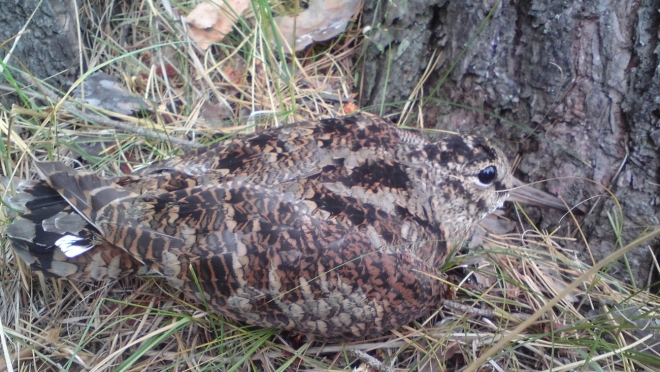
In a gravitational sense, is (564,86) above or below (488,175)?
above

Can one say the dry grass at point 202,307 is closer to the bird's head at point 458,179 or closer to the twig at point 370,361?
the twig at point 370,361

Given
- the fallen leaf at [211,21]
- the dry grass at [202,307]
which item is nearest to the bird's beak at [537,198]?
the dry grass at [202,307]

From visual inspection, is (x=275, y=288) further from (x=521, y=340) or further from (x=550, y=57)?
(x=550, y=57)

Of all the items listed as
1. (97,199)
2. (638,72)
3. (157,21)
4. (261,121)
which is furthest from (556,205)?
(157,21)

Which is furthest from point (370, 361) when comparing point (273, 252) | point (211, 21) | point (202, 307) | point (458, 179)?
point (211, 21)

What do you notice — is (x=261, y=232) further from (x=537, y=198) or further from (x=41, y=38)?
(x=41, y=38)

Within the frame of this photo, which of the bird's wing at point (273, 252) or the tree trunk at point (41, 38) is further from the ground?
the tree trunk at point (41, 38)
